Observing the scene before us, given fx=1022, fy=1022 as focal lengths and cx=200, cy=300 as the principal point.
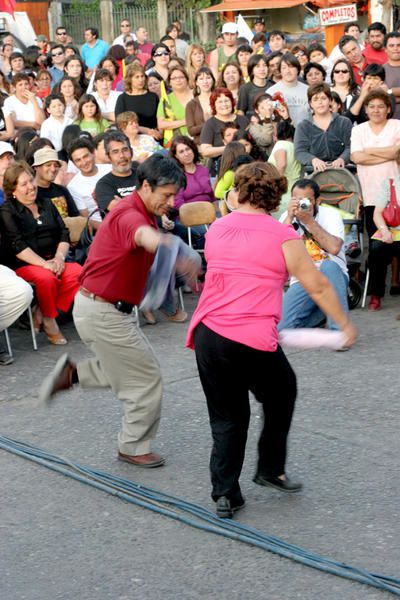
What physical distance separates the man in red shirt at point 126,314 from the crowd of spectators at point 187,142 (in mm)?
2631

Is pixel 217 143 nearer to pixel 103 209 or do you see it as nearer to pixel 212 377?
pixel 103 209

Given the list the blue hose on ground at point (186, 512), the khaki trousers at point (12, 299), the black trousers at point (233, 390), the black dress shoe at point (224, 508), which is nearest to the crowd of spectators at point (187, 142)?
the khaki trousers at point (12, 299)

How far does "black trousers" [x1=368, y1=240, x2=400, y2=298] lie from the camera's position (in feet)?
31.2

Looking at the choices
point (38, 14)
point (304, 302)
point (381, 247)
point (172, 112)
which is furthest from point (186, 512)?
point (38, 14)

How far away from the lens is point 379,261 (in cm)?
952

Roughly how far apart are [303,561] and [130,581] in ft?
2.61

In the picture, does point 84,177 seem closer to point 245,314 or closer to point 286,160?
point 286,160

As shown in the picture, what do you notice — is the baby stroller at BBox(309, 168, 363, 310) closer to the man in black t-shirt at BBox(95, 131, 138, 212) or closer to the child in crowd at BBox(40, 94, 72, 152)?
the man in black t-shirt at BBox(95, 131, 138, 212)

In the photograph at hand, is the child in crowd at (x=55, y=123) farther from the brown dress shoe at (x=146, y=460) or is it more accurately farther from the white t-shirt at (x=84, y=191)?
the brown dress shoe at (x=146, y=460)

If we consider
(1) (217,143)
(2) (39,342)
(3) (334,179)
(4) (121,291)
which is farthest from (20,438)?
(1) (217,143)

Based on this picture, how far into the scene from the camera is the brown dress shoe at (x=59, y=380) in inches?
235

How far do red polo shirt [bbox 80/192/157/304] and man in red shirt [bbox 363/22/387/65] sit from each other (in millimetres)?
9700

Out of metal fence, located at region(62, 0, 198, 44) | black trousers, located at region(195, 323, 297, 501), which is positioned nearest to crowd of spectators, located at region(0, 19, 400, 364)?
black trousers, located at region(195, 323, 297, 501)

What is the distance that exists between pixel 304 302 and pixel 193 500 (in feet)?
10.7
